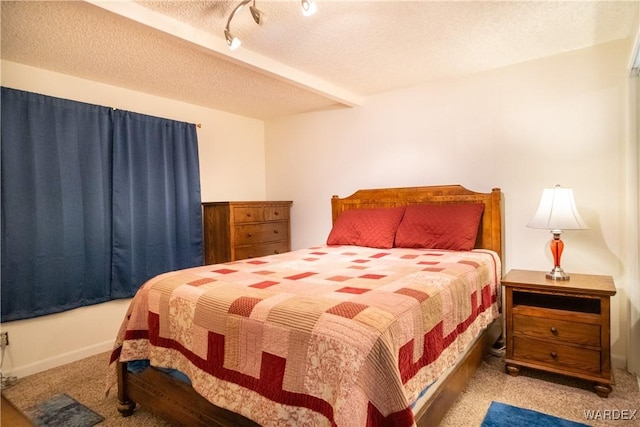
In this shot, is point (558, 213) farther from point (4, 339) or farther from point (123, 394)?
point (4, 339)

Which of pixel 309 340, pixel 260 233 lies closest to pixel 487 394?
pixel 309 340

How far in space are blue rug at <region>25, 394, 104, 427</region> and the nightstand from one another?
249 centimetres

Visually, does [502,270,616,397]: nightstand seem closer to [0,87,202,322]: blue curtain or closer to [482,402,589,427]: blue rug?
[482,402,589,427]: blue rug

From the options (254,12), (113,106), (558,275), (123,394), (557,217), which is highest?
(254,12)

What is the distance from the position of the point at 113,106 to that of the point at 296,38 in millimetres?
1790

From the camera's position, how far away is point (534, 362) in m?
2.19

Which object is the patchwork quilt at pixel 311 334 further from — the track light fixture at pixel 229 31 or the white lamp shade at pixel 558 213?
the track light fixture at pixel 229 31

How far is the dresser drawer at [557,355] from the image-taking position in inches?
80.0

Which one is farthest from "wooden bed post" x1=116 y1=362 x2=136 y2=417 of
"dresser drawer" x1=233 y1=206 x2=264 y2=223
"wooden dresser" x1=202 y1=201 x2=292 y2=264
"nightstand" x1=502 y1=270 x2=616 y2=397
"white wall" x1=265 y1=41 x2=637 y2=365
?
"white wall" x1=265 y1=41 x2=637 y2=365

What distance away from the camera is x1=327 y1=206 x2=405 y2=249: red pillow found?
9.78ft

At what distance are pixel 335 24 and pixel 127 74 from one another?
1736mm

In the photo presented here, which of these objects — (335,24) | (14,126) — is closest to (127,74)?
(14,126)

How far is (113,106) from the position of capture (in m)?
3.04

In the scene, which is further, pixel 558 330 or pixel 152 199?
pixel 152 199
